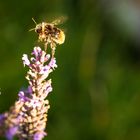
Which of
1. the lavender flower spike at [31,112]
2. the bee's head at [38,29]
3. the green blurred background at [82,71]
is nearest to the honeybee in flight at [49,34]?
the bee's head at [38,29]

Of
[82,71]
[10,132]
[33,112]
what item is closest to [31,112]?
[33,112]

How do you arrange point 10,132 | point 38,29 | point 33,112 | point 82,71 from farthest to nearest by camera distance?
1. point 82,71
2. point 38,29
3. point 33,112
4. point 10,132

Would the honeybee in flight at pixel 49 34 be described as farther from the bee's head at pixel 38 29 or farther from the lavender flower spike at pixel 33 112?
the lavender flower spike at pixel 33 112

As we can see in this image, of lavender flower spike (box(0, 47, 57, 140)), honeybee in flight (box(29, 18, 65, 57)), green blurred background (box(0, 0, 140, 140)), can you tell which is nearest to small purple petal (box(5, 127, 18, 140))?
lavender flower spike (box(0, 47, 57, 140))

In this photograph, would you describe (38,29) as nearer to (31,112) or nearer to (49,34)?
(49,34)

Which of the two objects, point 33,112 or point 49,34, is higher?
point 49,34

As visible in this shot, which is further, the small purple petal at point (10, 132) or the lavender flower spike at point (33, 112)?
the lavender flower spike at point (33, 112)

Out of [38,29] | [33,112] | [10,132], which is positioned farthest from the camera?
[38,29]

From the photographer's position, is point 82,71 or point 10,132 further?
point 82,71

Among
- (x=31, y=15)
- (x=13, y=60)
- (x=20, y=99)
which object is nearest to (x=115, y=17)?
(x=31, y=15)
